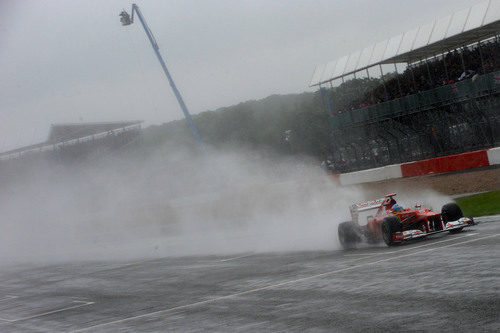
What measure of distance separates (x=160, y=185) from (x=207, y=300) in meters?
39.8

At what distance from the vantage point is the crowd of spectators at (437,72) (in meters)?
33.1

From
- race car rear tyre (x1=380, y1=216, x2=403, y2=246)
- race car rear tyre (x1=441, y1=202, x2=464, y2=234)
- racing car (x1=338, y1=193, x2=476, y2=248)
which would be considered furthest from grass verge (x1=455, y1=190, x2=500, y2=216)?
race car rear tyre (x1=380, y1=216, x2=403, y2=246)

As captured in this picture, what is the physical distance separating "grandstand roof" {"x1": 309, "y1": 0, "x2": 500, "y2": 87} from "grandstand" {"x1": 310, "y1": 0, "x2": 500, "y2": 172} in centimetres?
5

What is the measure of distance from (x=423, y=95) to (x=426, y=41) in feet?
9.56

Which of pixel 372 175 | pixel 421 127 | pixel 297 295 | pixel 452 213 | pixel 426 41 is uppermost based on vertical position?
pixel 426 41

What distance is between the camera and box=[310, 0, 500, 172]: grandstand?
31.4 metres

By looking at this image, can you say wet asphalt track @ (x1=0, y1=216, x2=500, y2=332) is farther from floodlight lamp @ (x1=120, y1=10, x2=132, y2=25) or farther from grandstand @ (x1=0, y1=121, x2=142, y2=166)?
grandstand @ (x1=0, y1=121, x2=142, y2=166)

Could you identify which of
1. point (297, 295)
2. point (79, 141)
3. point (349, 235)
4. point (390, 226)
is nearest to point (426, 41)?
point (349, 235)

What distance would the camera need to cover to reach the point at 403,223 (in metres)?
14.9

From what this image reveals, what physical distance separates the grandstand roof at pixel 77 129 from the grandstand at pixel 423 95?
26.6 metres

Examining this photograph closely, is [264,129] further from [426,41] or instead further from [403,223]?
[403,223]

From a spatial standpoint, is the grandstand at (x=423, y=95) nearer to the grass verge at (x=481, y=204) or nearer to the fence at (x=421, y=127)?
the fence at (x=421, y=127)

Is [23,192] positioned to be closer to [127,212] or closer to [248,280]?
[127,212]

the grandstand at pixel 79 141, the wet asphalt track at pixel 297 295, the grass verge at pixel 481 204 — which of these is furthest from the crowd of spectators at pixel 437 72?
the grandstand at pixel 79 141
